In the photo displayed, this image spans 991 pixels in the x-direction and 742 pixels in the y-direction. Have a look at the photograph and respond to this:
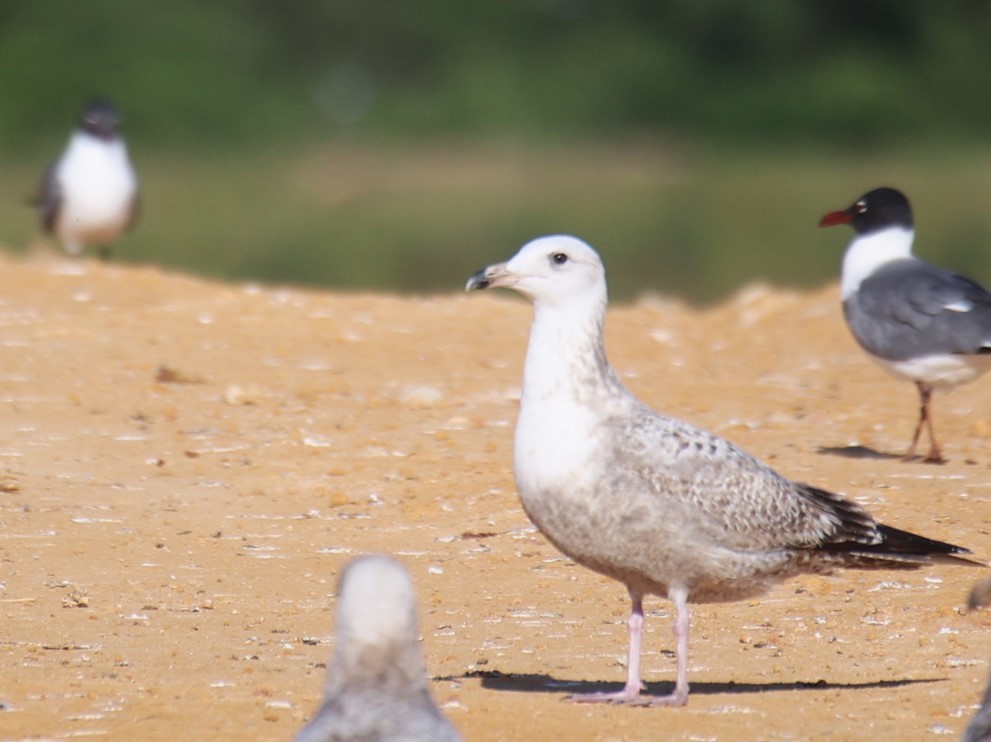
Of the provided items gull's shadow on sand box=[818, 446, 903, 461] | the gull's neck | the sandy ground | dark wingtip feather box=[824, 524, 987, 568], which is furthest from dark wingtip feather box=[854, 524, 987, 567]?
gull's shadow on sand box=[818, 446, 903, 461]

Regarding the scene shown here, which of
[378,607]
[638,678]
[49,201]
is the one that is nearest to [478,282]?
[638,678]

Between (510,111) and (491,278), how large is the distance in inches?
1234

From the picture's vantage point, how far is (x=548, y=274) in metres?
5.36

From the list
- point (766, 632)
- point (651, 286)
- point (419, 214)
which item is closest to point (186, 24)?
point (419, 214)

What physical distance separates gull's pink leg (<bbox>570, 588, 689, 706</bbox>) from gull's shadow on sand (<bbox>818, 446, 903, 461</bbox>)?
10.4ft

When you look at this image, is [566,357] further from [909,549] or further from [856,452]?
[856,452]

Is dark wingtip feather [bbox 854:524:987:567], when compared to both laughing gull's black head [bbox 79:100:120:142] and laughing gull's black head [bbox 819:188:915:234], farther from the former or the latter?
laughing gull's black head [bbox 79:100:120:142]

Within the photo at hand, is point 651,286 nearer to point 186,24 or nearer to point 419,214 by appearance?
point 419,214

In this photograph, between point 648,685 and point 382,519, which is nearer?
point 648,685

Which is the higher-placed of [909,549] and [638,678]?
[909,549]

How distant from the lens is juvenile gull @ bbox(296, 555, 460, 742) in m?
3.69

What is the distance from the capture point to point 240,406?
9133mm

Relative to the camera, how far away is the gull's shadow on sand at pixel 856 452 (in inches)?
330

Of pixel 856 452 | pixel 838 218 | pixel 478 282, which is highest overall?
pixel 838 218
